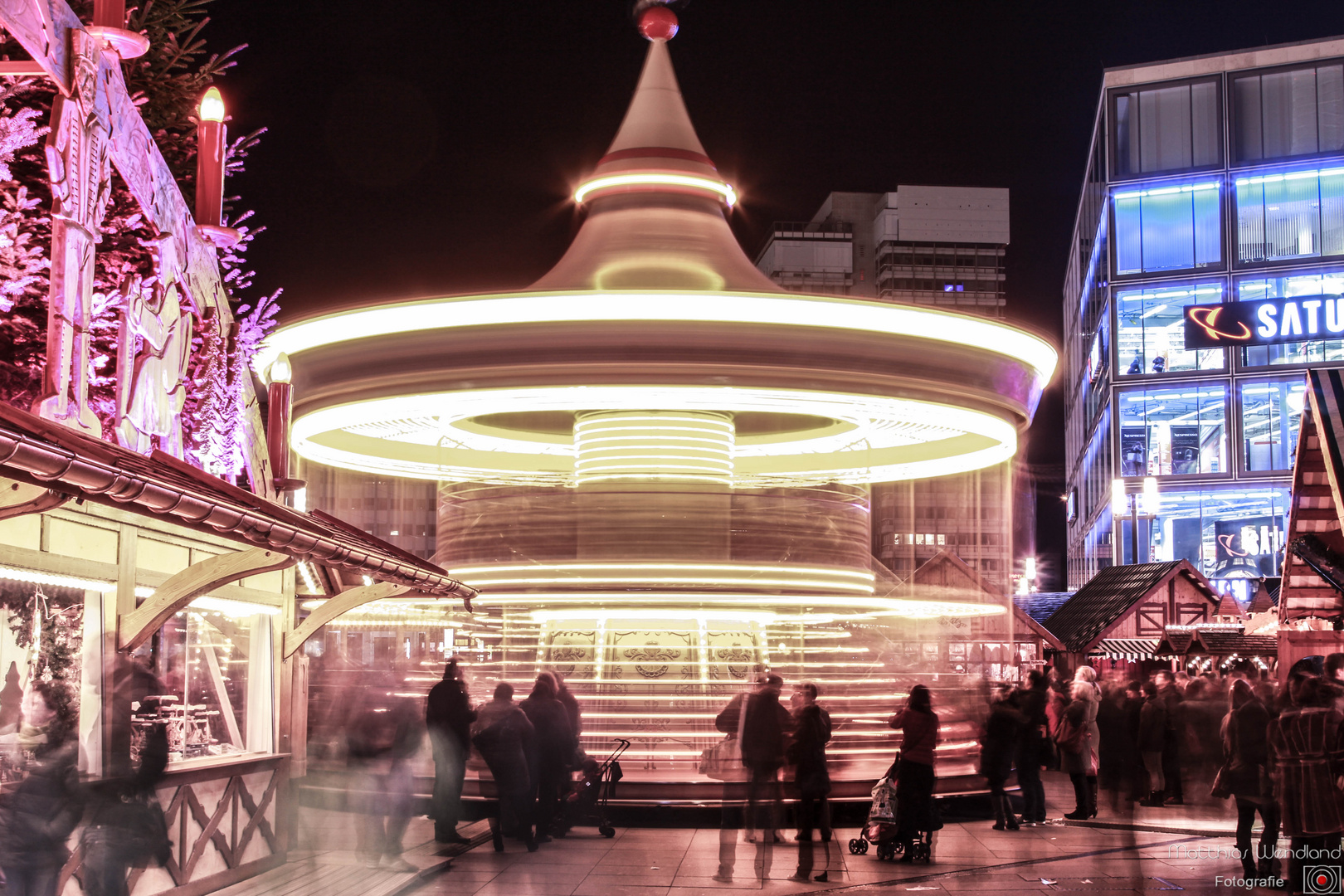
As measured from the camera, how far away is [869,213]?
128750mm

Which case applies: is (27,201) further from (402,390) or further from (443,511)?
(443,511)

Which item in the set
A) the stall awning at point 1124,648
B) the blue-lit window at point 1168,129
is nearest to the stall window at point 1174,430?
the blue-lit window at point 1168,129

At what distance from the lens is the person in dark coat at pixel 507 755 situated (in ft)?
35.6

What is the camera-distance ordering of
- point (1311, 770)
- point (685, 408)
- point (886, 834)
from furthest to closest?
1. point (685, 408)
2. point (886, 834)
3. point (1311, 770)

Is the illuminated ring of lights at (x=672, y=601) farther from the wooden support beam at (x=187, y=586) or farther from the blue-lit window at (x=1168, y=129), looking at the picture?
the blue-lit window at (x=1168, y=129)

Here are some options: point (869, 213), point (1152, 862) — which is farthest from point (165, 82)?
point (869, 213)

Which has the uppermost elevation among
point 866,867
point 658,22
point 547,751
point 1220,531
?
point 658,22

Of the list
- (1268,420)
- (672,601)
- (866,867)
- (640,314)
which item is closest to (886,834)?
(866,867)

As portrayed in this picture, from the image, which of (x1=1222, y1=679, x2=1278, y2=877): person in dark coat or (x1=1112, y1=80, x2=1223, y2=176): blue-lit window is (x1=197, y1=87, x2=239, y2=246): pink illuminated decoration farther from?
(x1=1112, y1=80, x2=1223, y2=176): blue-lit window

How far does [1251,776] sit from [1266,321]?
42.8 m

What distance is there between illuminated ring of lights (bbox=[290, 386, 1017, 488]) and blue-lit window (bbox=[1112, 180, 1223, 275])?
1665 inches

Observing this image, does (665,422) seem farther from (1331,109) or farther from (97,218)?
(1331,109)

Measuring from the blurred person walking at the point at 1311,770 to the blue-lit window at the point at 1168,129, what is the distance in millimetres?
53282

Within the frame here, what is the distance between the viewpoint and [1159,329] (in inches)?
2295
